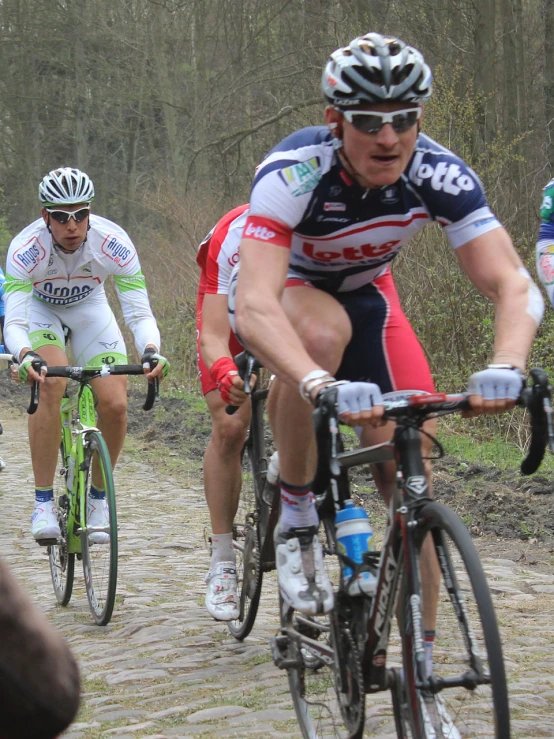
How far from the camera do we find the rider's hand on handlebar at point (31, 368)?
6.09 m

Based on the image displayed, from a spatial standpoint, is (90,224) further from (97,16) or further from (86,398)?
(97,16)

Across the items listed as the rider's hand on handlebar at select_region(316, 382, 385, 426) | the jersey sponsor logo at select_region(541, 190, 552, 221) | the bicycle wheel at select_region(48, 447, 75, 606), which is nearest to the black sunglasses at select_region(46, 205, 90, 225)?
the bicycle wheel at select_region(48, 447, 75, 606)

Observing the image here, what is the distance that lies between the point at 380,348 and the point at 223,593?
2194 millimetres

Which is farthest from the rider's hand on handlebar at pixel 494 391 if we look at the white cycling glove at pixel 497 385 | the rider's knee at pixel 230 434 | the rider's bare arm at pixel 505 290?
the rider's knee at pixel 230 434

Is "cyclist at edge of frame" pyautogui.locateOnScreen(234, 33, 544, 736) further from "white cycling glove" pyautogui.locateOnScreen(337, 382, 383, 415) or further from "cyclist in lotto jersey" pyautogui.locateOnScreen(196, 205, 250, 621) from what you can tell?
"cyclist in lotto jersey" pyautogui.locateOnScreen(196, 205, 250, 621)

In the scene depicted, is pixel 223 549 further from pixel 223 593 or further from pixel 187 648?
pixel 187 648

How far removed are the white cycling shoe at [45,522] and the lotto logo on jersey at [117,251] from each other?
5.22ft

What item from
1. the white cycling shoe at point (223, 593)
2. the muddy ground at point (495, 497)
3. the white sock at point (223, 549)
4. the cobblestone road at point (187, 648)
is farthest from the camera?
the muddy ground at point (495, 497)

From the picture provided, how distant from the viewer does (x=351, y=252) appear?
12.0 feet

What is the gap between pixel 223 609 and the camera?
212 inches

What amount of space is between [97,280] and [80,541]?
1724 millimetres

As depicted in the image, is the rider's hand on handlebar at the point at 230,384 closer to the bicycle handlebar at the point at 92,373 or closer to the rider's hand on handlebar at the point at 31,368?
the bicycle handlebar at the point at 92,373

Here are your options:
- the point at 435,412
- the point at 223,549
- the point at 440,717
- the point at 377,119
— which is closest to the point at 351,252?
the point at 377,119

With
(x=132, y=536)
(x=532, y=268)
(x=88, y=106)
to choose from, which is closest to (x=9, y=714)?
(x=132, y=536)
